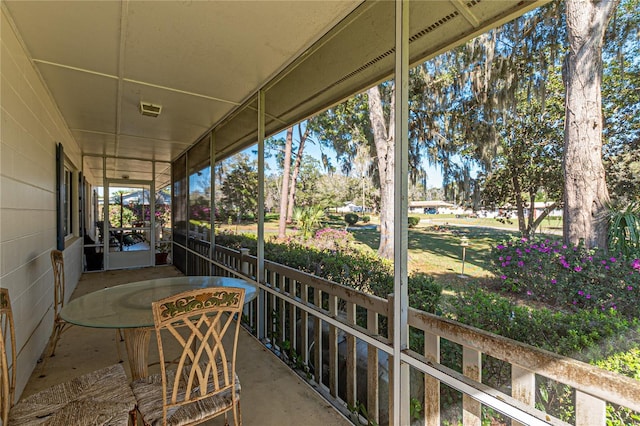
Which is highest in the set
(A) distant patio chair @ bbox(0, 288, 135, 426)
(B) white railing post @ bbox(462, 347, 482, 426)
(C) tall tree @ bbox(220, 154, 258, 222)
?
(C) tall tree @ bbox(220, 154, 258, 222)

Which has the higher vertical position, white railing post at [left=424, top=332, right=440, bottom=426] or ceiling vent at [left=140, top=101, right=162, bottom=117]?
ceiling vent at [left=140, top=101, right=162, bottom=117]

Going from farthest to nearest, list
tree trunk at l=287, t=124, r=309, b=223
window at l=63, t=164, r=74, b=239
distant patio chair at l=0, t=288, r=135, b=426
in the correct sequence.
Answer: window at l=63, t=164, r=74, b=239, tree trunk at l=287, t=124, r=309, b=223, distant patio chair at l=0, t=288, r=135, b=426

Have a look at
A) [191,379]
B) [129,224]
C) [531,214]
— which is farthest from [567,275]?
[129,224]

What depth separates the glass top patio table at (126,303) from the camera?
1634 millimetres

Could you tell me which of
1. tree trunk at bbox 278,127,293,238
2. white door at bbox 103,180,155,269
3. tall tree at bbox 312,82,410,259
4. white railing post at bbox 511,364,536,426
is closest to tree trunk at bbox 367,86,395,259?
tall tree at bbox 312,82,410,259

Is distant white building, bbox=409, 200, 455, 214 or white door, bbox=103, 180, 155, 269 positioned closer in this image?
distant white building, bbox=409, 200, 455, 214

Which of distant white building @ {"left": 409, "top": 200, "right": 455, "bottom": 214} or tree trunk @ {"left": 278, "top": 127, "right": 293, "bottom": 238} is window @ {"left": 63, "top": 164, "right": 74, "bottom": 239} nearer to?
tree trunk @ {"left": 278, "top": 127, "right": 293, "bottom": 238}

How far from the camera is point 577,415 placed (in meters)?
0.98

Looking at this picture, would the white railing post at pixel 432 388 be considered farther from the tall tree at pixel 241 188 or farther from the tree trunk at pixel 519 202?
the tall tree at pixel 241 188

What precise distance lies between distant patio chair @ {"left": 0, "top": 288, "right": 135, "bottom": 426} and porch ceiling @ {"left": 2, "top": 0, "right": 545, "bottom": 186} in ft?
5.61

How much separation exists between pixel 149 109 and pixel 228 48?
1769mm

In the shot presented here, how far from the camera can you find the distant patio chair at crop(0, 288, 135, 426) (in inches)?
49.4

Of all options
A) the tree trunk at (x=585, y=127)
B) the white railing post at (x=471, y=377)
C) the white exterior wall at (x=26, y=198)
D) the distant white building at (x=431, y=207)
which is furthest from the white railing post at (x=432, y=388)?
the white exterior wall at (x=26, y=198)

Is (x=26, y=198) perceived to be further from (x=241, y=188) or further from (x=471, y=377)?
(x=471, y=377)
